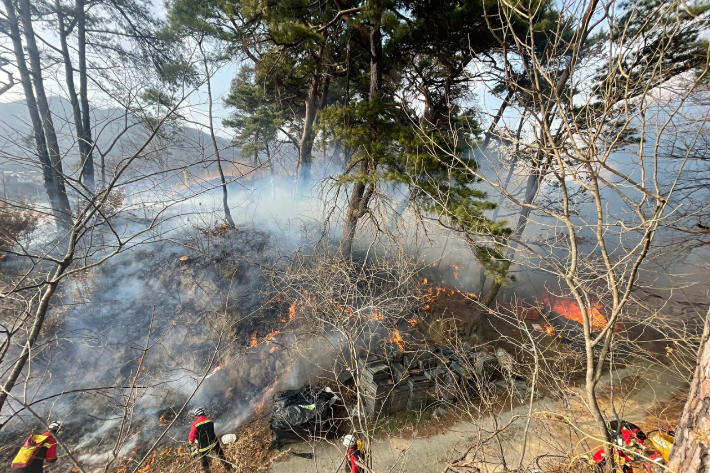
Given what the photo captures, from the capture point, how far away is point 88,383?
6.31 m

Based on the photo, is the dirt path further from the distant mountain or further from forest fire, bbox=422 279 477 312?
the distant mountain

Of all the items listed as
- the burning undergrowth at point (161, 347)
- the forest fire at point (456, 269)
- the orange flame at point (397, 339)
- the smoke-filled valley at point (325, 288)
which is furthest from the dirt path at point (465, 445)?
the forest fire at point (456, 269)

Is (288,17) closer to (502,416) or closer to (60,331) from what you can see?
(60,331)

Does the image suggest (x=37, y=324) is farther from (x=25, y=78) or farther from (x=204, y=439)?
(x=25, y=78)

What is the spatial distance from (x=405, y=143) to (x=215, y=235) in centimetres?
721

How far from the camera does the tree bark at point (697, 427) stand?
6.70 ft

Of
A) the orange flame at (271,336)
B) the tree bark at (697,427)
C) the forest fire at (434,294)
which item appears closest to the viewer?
the tree bark at (697,427)

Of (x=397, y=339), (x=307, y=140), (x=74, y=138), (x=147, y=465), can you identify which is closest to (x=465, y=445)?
(x=397, y=339)

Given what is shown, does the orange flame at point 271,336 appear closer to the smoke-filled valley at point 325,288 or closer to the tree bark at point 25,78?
the smoke-filled valley at point 325,288

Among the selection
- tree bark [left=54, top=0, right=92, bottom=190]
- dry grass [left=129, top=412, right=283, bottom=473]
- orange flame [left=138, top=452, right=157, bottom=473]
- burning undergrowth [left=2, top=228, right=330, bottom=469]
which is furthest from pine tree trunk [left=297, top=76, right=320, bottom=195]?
orange flame [left=138, top=452, right=157, bottom=473]

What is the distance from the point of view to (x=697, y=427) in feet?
6.97

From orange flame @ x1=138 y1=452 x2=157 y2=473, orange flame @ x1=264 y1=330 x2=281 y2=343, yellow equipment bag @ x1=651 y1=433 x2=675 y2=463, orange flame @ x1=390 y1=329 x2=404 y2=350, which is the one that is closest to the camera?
yellow equipment bag @ x1=651 y1=433 x2=675 y2=463

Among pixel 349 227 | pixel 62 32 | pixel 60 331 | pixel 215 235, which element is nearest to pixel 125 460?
pixel 60 331

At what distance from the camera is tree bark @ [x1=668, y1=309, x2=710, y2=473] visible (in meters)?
2.04
